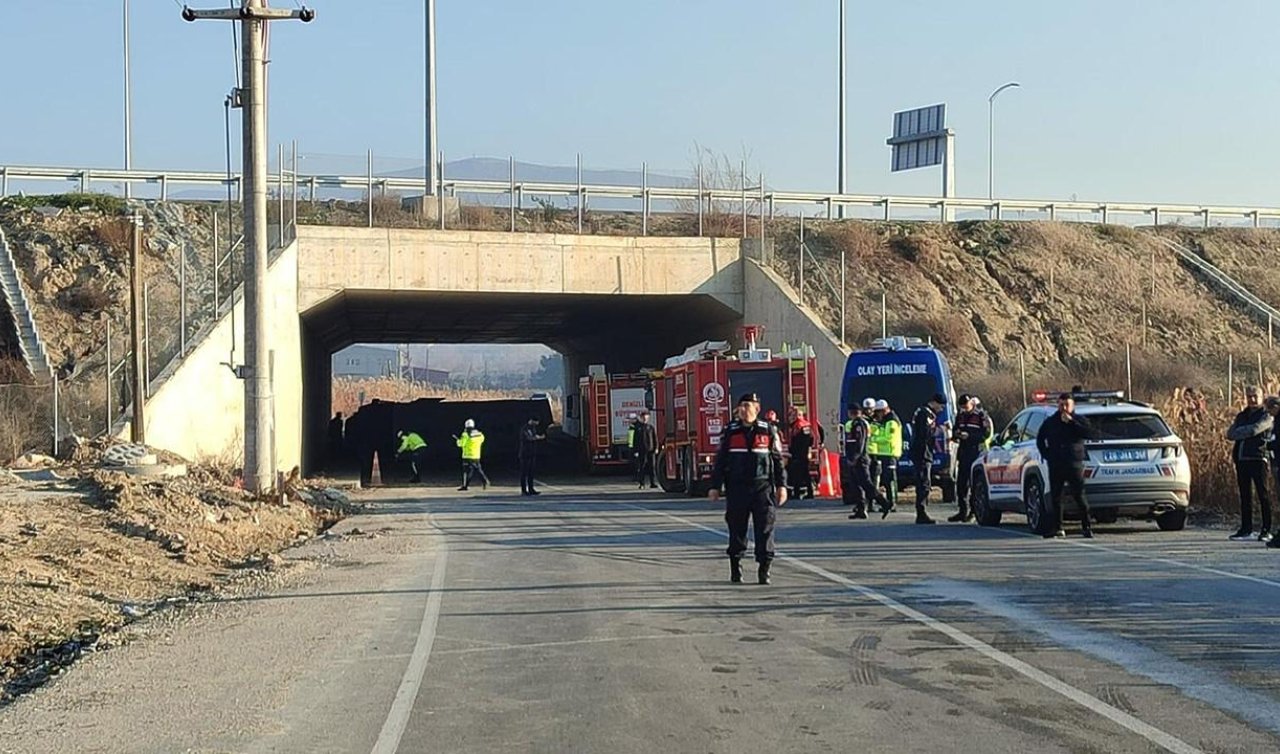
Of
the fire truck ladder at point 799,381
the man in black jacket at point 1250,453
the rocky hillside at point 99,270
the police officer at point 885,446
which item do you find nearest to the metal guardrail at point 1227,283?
the fire truck ladder at point 799,381

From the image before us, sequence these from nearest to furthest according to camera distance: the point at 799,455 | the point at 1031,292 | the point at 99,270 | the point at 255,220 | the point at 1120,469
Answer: the point at 1120,469, the point at 255,220, the point at 799,455, the point at 99,270, the point at 1031,292

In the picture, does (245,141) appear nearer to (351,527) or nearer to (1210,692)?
(351,527)

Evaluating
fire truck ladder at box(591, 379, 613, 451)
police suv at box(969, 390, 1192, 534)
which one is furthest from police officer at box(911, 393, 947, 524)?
fire truck ladder at box(591, 379, 613, 451)

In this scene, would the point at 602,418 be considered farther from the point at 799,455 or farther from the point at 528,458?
the point at 799,455

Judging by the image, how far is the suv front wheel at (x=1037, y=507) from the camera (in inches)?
733

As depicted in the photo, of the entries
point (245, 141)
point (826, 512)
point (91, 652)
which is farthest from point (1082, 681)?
point (245, 141)

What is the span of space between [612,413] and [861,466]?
63.8ft

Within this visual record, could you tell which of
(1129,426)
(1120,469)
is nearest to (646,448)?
(1129,426)

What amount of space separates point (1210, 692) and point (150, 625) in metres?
8.49

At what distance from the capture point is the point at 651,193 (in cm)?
4391

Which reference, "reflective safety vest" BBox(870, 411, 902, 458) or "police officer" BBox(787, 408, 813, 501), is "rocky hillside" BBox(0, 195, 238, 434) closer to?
"police officer" BBox(787, 408, 813, 501)

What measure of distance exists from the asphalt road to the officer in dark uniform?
46 centimetres

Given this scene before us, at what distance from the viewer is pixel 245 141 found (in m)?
25.0

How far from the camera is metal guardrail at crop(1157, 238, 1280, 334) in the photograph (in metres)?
46.0
